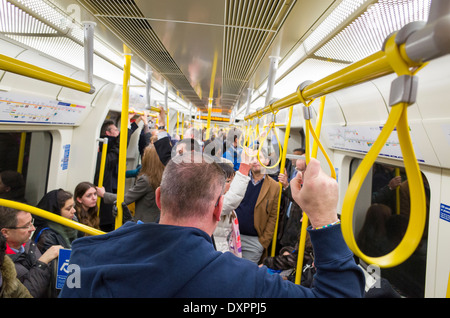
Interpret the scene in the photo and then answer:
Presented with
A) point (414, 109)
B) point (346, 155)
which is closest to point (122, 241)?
point (414, 109)

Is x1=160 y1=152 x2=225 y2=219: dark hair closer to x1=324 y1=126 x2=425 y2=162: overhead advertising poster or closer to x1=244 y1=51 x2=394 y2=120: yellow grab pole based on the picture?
x1=244 y1=51 x2=394 y2=120: yellow grab pole

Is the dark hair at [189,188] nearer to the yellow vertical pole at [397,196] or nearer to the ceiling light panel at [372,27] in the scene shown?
the ceiling light panel at [372,27]

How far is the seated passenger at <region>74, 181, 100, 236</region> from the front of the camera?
126 inches

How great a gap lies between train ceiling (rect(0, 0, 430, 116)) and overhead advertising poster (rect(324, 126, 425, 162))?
84 centimetres

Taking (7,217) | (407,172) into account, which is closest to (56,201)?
(7,217)

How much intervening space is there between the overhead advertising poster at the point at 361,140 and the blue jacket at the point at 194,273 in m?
2.03

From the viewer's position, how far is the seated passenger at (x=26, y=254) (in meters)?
1.83

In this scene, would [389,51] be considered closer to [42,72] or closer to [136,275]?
[136,275]

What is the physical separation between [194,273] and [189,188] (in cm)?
33

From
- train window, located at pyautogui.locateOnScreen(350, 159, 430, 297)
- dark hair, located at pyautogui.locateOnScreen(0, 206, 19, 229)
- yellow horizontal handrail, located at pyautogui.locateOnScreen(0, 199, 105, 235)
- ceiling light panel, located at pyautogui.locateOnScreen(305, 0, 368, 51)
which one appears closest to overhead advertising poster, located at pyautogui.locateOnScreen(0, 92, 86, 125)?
dark hair, located at pyautogui.locateOnScreen(0, 206, 19, 229)

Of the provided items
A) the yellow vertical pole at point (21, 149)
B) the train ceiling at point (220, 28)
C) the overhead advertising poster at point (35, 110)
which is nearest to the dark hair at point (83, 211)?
the overhead advertising poster at point (35, 110)

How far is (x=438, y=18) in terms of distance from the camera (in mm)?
534

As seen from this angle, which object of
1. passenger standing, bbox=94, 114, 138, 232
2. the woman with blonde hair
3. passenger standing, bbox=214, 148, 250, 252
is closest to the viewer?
passenger standing, bbox=214, 148, 250, 252

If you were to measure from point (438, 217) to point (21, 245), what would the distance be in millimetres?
3434
